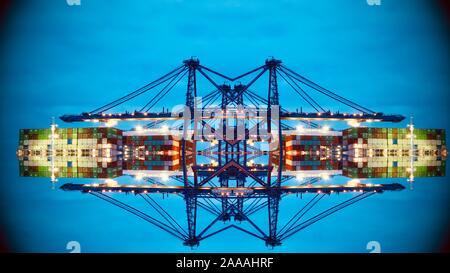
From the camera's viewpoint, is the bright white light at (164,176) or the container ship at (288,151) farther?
the container ship at (288,151)

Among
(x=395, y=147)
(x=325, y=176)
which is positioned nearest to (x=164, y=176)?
(x=325, y=176)

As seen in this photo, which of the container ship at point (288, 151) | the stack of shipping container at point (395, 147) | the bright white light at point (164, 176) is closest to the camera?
the bright white light at point (164, 176)

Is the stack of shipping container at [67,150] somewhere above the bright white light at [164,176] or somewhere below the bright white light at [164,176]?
above

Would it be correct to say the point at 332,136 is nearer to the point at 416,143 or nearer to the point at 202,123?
the point at 416,143

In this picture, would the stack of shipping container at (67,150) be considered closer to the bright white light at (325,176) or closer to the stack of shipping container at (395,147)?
the bright white light at (325,176)

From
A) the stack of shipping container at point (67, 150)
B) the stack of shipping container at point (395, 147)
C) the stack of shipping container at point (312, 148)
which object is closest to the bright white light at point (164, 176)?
the stack of shipping container at point (67, 150)

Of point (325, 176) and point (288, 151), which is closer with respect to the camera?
point (325, 176)

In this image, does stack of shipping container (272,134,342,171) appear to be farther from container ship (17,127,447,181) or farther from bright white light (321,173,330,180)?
bright white light (321,173,330,180)

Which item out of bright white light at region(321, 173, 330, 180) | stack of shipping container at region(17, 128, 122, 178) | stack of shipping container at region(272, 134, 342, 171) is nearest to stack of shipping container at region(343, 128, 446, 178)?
stack of shipping container at region(272, 134, 342, 171)

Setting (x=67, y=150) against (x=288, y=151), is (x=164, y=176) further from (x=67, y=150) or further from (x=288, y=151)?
(x=288, y=151)

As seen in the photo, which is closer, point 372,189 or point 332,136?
point 372,189

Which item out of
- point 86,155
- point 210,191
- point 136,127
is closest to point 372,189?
point 210,191
